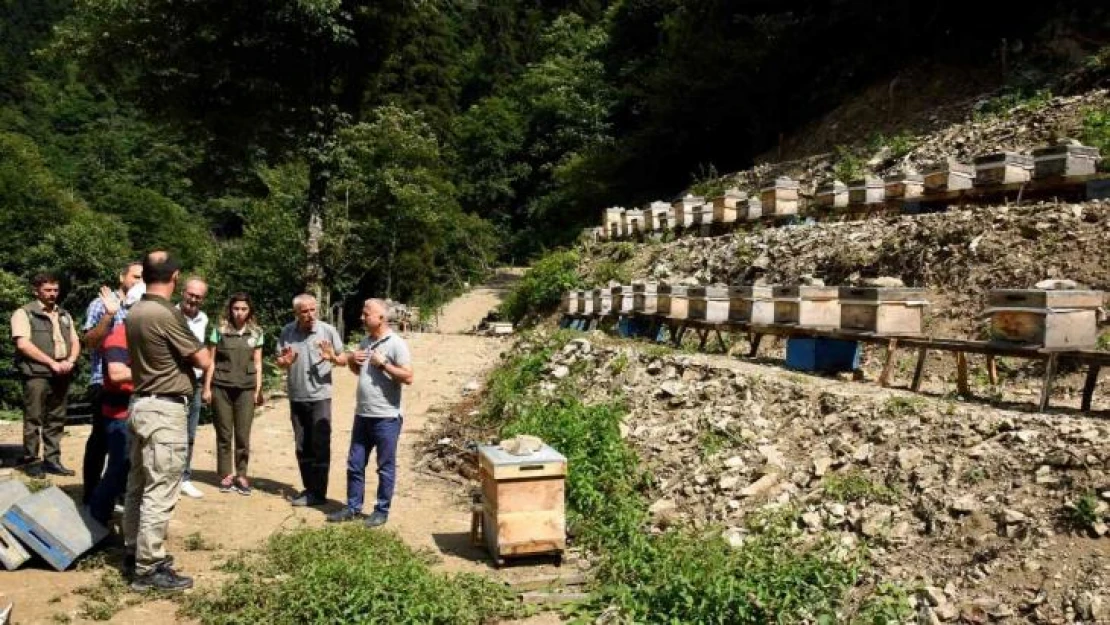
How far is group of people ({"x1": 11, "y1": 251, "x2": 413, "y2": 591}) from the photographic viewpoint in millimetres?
5637

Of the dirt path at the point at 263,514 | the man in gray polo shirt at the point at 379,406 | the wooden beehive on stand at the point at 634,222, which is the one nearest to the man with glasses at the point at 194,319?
Answer: the dirt path at the point at 263,514

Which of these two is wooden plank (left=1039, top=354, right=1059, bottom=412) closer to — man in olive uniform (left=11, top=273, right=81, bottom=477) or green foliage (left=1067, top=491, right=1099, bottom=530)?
green foliage (left=1067, top=491, right=1099, bottom=530)

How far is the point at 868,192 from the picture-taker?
14.2 meters

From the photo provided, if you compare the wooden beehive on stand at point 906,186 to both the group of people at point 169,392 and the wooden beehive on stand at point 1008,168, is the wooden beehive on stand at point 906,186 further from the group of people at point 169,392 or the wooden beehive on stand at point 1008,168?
the group of people at point 169,392

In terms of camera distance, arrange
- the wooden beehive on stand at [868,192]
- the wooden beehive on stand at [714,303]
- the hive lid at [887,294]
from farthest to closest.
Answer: the wooden beehive on stand at [868,192], the wooden beehive on stand at [714,303], the hive lid at [887,294]

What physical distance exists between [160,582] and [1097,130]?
48.4 ft

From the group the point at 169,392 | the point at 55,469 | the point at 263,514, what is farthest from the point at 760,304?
the point at 55,469

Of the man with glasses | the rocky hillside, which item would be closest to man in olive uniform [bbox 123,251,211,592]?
the man with glasses

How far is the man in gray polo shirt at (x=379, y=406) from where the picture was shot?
23.8 ft

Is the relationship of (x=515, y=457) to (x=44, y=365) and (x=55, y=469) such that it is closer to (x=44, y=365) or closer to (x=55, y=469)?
(x=44, y=365)

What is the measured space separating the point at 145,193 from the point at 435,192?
108 ft

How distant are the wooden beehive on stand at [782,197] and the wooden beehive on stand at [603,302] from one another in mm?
3698

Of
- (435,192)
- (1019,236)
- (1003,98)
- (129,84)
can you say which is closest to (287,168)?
(435,192)

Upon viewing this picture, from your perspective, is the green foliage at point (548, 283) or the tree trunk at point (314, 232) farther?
the green foliage at point (548, 283)
